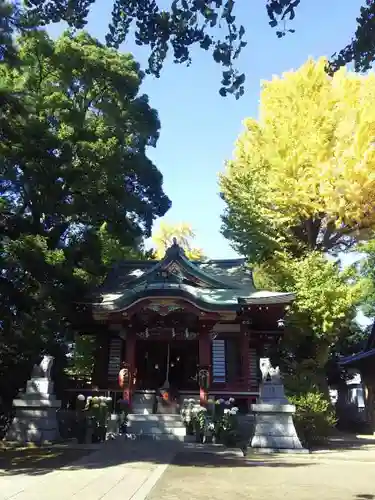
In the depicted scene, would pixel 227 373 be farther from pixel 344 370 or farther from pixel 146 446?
pixel 344 370

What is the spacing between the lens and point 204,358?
614 inches

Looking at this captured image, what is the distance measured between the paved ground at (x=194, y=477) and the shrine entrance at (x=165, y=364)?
272 inches

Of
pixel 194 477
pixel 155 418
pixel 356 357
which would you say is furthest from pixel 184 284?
pixel 356 357

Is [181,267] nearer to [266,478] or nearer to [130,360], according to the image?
[130,360]

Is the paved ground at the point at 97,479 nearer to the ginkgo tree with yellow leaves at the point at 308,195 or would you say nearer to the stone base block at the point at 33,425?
the stone base block at the point at 33,425

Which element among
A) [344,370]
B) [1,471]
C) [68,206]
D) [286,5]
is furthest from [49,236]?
[344,370]

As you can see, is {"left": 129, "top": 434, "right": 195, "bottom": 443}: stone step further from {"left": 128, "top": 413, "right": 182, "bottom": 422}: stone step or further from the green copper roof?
the green copper roof

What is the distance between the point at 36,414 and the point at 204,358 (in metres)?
5.85

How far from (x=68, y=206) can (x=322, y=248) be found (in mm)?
12014

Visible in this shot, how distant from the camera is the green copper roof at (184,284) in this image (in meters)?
15.2

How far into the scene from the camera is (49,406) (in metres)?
12.6

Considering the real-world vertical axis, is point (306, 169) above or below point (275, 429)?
above

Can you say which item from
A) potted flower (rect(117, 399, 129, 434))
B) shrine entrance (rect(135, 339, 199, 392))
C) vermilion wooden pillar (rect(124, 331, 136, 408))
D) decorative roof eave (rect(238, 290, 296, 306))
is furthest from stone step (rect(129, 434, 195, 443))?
decorative roof eave (rect(238, 290, 296, 306))

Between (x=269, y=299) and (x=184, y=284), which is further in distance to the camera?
(x=184, y=284)
